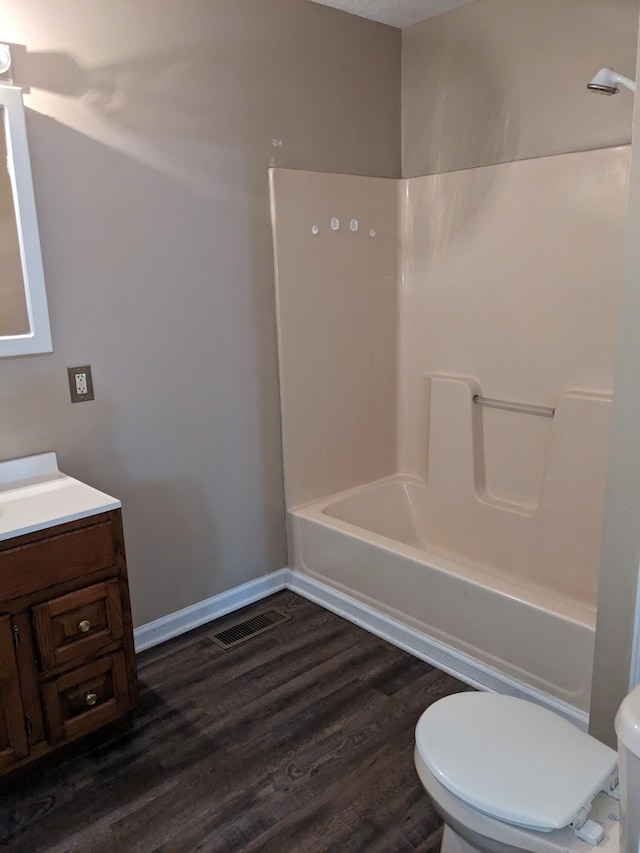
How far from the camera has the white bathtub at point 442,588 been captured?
206cm

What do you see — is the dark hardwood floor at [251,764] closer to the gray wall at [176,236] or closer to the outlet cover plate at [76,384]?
the gray wall at [176,236]

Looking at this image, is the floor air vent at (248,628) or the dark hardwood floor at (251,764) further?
the floor air vent at (248,628)

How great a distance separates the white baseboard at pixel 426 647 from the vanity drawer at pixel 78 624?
1056mm

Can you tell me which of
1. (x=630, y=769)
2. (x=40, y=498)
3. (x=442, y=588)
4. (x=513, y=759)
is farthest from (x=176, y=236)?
(x=630, y=769)

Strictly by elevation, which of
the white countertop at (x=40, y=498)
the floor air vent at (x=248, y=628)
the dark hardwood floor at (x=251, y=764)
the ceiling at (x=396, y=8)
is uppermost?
the ceiling at (x=396, y=8)

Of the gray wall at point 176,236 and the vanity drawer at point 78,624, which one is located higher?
the gray wall at point 176,236

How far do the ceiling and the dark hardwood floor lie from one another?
2.60 metres

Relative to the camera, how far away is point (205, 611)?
2.74m

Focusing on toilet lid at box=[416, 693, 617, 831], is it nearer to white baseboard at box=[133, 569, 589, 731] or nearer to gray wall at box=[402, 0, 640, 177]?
white baseboard at box=[133, 569, 589, 731]

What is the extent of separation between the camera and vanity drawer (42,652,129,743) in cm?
188

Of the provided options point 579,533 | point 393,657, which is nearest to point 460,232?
point 579,533

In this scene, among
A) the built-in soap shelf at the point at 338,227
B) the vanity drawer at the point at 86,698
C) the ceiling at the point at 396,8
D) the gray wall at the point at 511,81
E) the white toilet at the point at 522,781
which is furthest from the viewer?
the built-in soap shelf at the point at 338,227

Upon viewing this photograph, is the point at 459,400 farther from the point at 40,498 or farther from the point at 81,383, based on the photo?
the point at 40,498

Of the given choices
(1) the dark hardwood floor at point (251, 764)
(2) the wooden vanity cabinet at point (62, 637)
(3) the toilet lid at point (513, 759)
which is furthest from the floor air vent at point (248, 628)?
(3) the toilet lid at point (513, 759)
